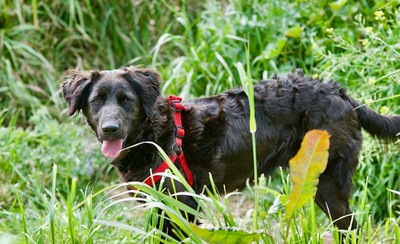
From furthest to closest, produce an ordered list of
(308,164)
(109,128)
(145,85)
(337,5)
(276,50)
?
1. (276,50)
2. (337,5)
3. (145,85)
4. (109,128)
5. (308,164)

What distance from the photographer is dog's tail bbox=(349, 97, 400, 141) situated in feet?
14.0

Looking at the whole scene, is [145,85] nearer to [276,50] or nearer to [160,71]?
[276,50]

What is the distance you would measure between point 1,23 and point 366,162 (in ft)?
14.3

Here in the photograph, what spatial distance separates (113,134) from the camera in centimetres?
381

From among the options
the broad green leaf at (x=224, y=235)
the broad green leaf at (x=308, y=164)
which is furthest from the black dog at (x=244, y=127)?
the broad green leaf at (x=308, y=164)

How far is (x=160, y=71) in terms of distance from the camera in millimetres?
6836

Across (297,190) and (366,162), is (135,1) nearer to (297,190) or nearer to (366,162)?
(366,162)

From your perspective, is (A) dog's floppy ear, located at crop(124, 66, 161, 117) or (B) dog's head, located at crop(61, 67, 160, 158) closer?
(B) dog's head, located at crop(61, 67, 160, 158)

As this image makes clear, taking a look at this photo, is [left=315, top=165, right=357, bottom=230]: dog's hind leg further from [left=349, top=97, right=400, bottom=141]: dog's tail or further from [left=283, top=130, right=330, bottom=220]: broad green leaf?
[left=283, top=130, right=330, bottom=220]: broad green leaf

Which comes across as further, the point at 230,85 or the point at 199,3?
the point at 199,3

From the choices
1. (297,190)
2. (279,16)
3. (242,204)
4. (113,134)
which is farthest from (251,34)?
(297,190)

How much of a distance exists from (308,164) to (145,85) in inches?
64.7

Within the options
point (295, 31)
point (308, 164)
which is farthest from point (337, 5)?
point (308, 164)

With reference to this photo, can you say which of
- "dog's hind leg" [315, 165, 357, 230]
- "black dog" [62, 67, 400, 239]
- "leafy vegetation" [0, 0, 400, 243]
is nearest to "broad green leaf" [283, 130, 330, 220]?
"leafy vegetation" [0, 0, 400, 243]
